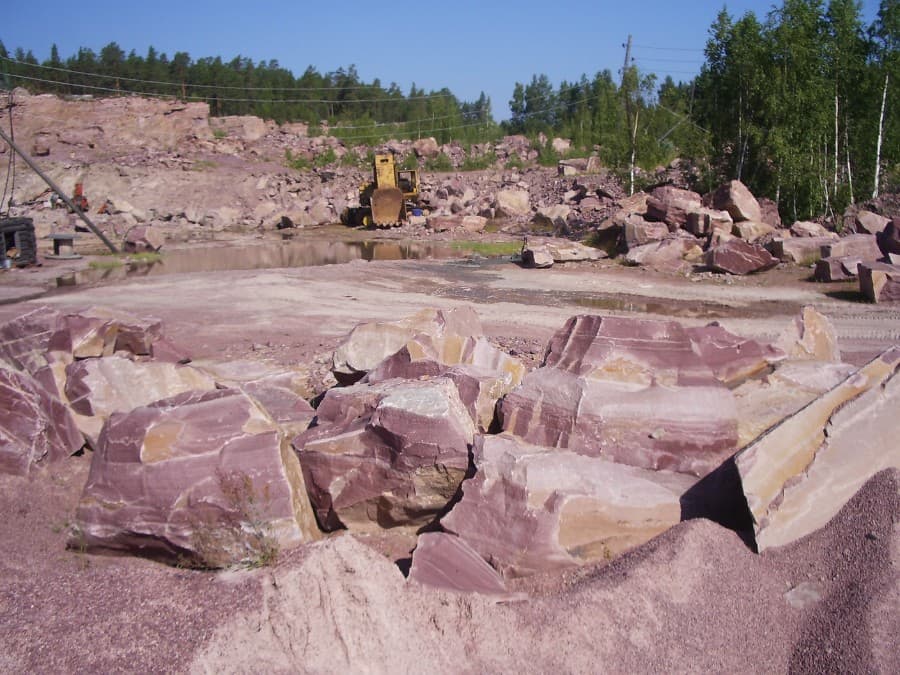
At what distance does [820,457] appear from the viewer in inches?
170

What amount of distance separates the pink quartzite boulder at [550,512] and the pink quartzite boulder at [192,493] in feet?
3.51

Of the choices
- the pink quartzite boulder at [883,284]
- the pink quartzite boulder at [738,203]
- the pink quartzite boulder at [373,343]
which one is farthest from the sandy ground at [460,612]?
the pink quartzite boulder at [738,203]

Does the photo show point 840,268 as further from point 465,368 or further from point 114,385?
point 114,385

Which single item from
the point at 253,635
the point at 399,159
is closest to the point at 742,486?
the point at 253,635

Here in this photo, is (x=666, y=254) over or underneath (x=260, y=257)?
over

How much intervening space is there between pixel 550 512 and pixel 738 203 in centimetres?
1503

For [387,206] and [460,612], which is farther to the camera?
[387,206]

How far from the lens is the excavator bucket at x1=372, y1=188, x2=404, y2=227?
27094 millimetres

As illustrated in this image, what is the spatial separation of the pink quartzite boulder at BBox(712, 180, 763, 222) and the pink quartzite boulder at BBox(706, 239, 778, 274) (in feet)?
10.2

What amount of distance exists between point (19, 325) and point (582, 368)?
6015 millimetres

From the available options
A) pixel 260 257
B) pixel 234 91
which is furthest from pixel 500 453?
pixel 234 91

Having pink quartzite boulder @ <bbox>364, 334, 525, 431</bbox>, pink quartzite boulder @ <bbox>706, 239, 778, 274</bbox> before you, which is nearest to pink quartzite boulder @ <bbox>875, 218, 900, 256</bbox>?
pink quartzite boulder @ <bbox>706, 239, 778, 274</bbox>

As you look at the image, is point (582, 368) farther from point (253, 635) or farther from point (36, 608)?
point (36, 608)

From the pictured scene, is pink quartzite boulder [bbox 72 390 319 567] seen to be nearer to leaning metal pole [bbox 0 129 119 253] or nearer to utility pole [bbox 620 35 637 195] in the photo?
leaning metal pole [bbox 0 129 119 253]
